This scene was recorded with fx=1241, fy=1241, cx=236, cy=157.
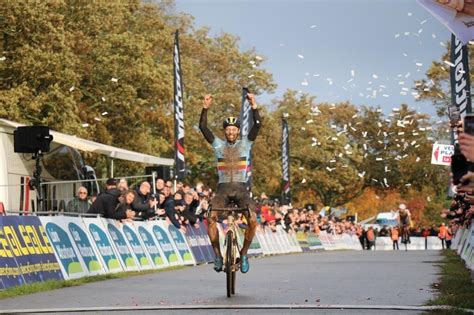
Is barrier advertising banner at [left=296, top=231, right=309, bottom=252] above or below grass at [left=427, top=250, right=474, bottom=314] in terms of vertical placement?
below

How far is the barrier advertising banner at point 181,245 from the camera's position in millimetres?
28516

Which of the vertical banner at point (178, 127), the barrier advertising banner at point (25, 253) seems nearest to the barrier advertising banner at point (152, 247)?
the barrier advertising banner at point (25, 253)

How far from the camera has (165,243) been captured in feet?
90.2

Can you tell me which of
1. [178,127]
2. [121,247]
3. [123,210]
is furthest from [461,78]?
[121,247]

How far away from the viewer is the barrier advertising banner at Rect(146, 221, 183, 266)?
26670mm

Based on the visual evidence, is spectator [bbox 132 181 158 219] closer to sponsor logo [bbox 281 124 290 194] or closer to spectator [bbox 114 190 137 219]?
spectator [bbox 114 190 137 219]

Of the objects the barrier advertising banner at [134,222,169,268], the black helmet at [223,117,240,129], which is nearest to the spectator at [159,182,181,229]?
the barrier advertising banner at [134,222,169,268]

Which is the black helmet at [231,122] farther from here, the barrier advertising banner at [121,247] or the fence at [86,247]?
the barrier advertising banner at [121,247]

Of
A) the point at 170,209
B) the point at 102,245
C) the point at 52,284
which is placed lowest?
the point at 52,284

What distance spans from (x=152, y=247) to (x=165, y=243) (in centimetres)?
142

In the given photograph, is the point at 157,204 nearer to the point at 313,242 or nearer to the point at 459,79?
the point at 459,79

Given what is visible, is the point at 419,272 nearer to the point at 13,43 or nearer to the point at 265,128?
the point at 13,43

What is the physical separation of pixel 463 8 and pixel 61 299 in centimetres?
637

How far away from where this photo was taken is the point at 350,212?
127188 millimetres
